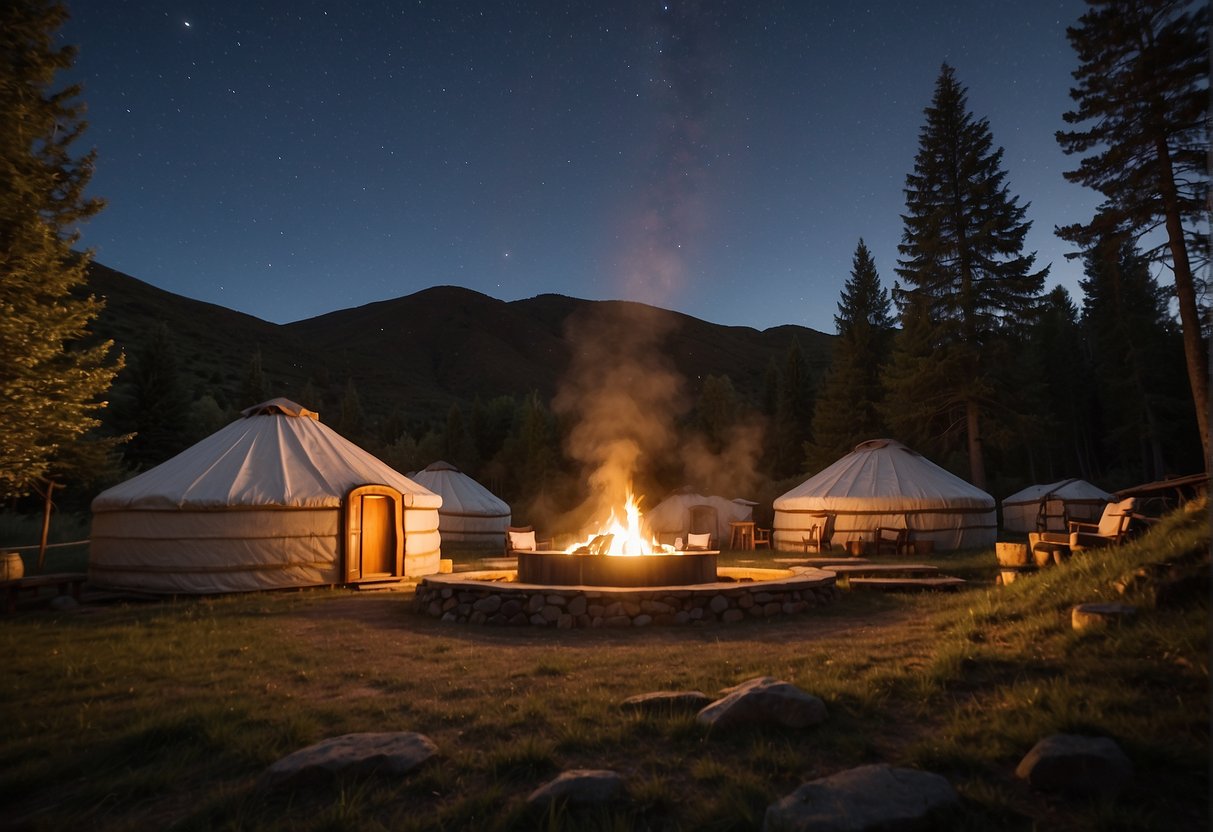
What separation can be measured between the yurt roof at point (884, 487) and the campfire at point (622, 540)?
707 cm

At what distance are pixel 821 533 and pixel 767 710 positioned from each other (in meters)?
12.8

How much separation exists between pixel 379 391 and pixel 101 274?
2726 cm

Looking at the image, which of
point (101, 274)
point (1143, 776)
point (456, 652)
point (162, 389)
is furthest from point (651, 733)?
point (101, 274)

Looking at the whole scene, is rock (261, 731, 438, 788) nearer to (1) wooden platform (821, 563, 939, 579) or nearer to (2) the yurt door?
(2) the yurt door

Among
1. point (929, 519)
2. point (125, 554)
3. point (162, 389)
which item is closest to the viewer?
point (125, 554)

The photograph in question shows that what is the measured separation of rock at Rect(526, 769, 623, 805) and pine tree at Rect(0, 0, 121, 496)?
27.4 ft

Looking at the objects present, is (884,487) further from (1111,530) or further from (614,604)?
(614,604)

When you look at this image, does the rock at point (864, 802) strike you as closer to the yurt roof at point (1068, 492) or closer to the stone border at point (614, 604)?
the stone border at point (614, 604)

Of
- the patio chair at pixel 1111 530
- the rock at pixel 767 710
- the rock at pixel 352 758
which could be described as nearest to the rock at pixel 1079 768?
the rock at pixel 767 710

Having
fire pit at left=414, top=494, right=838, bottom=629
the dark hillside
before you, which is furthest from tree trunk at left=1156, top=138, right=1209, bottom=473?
the dark hillside

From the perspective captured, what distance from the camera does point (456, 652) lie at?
5.51 m

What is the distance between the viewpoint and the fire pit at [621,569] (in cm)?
766

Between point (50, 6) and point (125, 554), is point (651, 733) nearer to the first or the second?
point (125, 554)

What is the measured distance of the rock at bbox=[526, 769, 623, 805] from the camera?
97.4 inches
